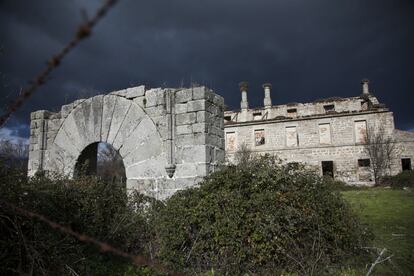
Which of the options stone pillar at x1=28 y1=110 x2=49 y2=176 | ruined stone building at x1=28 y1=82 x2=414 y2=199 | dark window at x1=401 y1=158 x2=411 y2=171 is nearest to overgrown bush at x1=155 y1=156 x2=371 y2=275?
ruined stone building at x1=28 y1=82 x2=414 y2=199

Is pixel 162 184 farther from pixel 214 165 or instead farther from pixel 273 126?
pixel 273 126

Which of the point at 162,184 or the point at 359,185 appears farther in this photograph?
the point at 359,185

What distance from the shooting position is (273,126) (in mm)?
26125

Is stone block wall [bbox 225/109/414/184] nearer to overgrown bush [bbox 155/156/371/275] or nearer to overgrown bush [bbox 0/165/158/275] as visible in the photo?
overgrown bush [bbox 155/156/371/275]

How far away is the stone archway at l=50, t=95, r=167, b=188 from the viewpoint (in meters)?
5.83

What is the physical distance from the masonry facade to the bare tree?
20.5 metres

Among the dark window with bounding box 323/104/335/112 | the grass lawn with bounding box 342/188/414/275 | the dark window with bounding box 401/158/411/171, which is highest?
the dark window with bounding box 323/104/335/112

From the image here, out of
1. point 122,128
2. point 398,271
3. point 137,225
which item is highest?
point 122,128

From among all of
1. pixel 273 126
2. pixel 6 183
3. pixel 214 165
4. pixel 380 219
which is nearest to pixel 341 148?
pixel 273 126

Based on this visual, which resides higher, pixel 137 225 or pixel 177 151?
pixel 177 151

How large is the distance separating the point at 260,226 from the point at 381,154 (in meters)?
22.0

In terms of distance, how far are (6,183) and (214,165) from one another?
318cm

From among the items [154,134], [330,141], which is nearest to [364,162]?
[330,141]

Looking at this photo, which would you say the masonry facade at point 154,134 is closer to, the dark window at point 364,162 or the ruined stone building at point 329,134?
the ruined stone building at point 329,134
